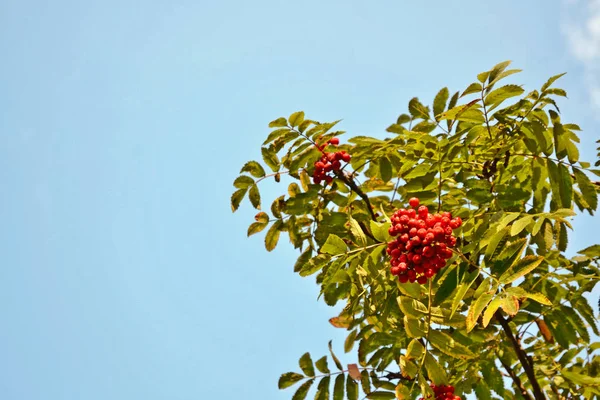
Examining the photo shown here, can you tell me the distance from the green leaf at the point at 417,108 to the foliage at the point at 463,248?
0.09 ft

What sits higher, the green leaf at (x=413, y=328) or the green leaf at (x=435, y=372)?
the green leaf at (x=413, y=328)

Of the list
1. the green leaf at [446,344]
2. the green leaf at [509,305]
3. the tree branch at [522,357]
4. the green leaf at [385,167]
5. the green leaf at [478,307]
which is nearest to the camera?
the green leaf at [509,305]

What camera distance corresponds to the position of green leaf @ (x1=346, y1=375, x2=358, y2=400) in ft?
12.8

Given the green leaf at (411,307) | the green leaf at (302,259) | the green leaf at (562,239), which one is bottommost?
the green leaf at (411,307)

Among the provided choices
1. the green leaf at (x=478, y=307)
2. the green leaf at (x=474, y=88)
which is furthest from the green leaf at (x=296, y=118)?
the green leaf at (x=478, y=307)

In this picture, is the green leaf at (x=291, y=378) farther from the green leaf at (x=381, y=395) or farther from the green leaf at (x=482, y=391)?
the green leaf at (x=482, y=391)

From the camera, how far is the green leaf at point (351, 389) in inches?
154

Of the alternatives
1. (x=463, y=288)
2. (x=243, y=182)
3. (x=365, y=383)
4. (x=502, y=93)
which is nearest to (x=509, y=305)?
(x=463, y=288)

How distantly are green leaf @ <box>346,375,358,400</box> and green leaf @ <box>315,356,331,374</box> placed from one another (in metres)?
0.19

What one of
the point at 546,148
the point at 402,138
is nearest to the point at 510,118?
the point at 546,148

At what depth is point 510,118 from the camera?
361cm

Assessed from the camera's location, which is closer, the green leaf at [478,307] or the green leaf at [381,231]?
the green leaf at [478,307]

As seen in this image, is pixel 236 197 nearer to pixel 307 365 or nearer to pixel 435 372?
pixel 307 365

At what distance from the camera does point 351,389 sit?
3906 millimetres
